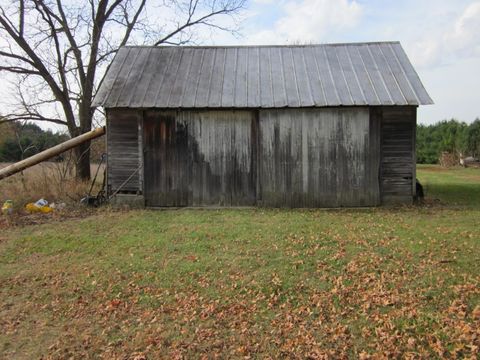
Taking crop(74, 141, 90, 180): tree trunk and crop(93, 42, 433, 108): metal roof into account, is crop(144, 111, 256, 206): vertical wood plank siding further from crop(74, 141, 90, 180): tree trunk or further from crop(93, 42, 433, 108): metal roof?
crop(74, 141, 90, 180): tree trunk

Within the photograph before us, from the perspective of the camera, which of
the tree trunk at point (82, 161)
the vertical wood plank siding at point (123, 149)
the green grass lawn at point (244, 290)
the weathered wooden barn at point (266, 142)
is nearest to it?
the green grass lawn at point (244, 290)

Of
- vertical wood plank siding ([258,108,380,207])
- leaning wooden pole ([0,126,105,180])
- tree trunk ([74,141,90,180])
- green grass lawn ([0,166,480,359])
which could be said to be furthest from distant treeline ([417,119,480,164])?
leaning wooden pole ([0,126,105,180])

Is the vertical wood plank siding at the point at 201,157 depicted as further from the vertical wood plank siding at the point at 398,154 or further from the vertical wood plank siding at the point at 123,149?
the vertical wood plank siding at the point at 398,154

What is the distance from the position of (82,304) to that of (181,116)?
735 cm

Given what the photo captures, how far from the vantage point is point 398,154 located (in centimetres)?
1202

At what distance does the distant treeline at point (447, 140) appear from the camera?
28281 mm

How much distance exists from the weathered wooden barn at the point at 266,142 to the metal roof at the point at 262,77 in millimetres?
56

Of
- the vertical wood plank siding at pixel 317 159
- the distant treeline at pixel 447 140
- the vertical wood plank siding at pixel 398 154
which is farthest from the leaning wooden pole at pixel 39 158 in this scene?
the distant treeline at pixel 447 140

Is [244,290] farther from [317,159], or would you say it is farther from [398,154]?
[398,154]

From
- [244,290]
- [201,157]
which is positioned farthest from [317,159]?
[244,290]

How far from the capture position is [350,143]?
11930 mm

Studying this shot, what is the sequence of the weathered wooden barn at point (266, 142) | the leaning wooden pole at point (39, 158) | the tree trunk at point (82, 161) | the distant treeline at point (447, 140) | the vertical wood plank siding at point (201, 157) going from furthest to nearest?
the distant treeline at point (447, 140) < the tree trunk at point (82, 161) < the leaning wooden pole at point (39, 158) < the vertical wood plank siding at point (201, 157) < the weathered wooden barn at point (266, 142)

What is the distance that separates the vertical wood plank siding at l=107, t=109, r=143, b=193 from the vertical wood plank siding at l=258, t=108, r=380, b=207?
3575mm

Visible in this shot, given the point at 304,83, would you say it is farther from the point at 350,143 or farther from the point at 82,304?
the point at 82,304
